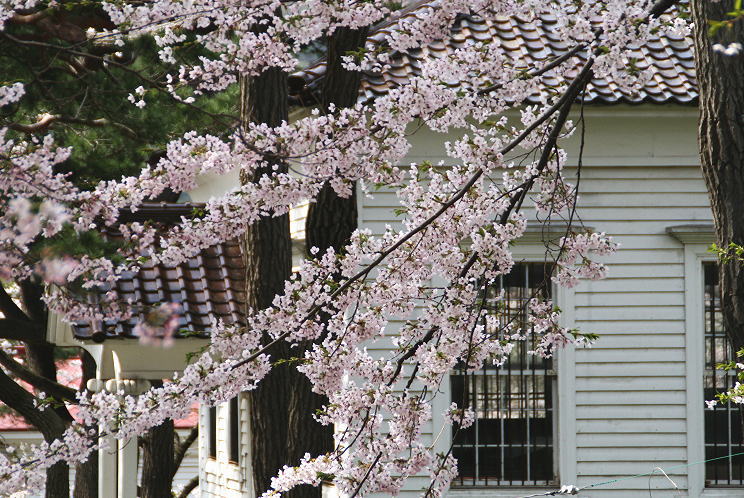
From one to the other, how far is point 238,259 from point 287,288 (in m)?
6.79

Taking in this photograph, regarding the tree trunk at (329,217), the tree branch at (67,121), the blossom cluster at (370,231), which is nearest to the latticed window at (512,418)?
the tree trunk at (329,217)

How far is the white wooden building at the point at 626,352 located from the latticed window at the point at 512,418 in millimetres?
13

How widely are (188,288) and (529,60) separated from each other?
403 cm

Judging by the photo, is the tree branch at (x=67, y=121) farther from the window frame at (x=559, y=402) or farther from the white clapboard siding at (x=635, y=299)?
the window frame at (x=559, y=402)

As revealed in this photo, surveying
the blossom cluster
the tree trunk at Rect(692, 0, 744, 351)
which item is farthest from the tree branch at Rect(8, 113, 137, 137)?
the tree trunk at Rect(692, 0, 744, 351)

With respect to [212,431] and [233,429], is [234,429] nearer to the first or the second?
[233,429]

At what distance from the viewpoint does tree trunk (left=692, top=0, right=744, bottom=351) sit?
16.7 feet

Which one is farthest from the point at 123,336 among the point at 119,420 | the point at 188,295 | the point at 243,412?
the point at 119,420

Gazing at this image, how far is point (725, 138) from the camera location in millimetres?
5117

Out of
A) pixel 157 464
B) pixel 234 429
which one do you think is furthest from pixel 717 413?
pixel 157 464

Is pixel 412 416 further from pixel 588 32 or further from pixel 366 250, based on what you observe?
pixel 588 32

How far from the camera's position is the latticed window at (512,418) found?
10.2 metres

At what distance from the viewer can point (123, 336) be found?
1005 centimetres

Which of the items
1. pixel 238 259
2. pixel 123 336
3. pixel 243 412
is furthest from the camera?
pixel 243 412
